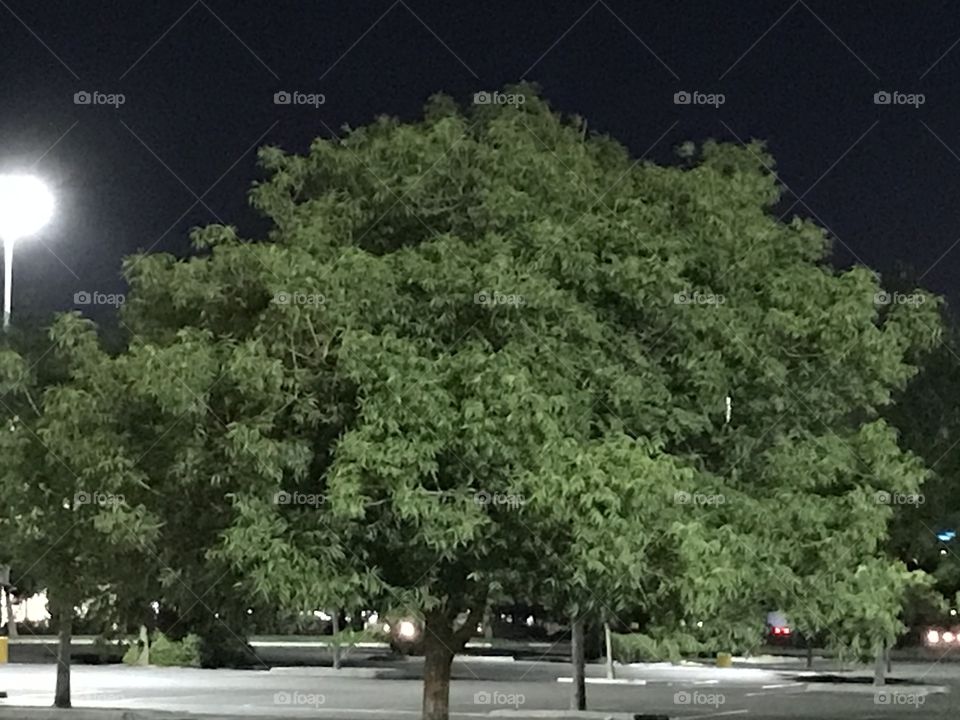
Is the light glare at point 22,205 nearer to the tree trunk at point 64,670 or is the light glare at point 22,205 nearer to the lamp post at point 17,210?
the lamp post at point 17,210

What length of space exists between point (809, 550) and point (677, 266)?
9.78 feet

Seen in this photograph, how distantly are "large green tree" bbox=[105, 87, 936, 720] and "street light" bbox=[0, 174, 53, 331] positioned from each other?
1679cm

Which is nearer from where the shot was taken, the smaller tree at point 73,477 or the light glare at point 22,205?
the smaller tree at point 73,477

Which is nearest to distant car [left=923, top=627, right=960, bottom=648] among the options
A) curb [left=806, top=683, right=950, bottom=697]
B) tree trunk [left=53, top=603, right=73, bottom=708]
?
curb [left=806, top=683, right=950, bottom=697]

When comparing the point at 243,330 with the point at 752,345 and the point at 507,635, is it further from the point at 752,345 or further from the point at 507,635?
the point at 507,635

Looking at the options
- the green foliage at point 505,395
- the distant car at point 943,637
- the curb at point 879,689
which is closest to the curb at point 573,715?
the curb at point 879,689

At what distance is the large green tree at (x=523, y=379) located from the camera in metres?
14.6

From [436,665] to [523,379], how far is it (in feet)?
16.5

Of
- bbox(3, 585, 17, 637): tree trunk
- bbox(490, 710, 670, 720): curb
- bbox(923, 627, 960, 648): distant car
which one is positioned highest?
bbox(3, 585, 17, 637): tree trunk

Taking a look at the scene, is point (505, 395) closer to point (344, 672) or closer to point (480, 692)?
point (480, 692)

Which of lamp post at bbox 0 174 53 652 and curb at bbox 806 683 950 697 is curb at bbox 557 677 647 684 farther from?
lamp post at bbox 0 174 53 652

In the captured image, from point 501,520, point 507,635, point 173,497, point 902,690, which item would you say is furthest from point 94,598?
point 507,635

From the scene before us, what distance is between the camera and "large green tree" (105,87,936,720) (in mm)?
14555

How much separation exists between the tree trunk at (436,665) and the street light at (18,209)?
50.8 feet
